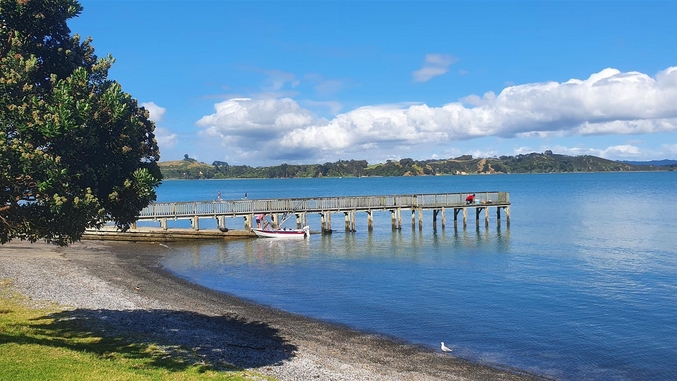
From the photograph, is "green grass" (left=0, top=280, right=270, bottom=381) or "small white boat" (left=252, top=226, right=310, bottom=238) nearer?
"green grass" (left=0, top=280, right=270, bottom=381)

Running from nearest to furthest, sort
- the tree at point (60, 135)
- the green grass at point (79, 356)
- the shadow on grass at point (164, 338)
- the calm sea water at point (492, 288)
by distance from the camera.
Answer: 1. the tree at point (60, 135)
2. the green grass at point (79, 356)
3. the shadow on grass at point (164, 338)
4. the calm sea water at point (492, 288)

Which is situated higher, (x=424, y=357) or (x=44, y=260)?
(x=44, y=260)

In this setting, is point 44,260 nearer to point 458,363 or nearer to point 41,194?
point 41,194

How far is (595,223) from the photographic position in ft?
234

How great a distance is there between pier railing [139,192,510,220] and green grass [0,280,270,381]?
32707mm

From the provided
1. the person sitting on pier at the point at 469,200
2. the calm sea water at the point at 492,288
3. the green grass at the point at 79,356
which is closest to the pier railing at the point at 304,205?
the person sitting on pier at the point at 469,200

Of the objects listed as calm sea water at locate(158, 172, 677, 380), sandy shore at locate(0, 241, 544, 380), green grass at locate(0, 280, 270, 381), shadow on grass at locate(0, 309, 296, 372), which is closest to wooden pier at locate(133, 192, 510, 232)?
calm sea water at locate(158, 172, 677, 380)

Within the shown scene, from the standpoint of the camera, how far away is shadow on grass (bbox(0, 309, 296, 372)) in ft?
52.9

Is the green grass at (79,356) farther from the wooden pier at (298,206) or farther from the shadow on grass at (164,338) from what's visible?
the wooden pier at (298,206)

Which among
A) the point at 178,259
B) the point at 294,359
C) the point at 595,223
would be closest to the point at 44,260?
the point at 178,259

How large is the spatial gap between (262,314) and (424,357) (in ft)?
30.5

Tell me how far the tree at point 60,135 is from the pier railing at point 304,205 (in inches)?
1447

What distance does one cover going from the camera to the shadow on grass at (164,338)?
52.9ft

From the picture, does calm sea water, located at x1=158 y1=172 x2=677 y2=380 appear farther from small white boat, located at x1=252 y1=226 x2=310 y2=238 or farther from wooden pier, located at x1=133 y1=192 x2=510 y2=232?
wooden pier, located at x1=133 y1=192 x2=510 y2=232
